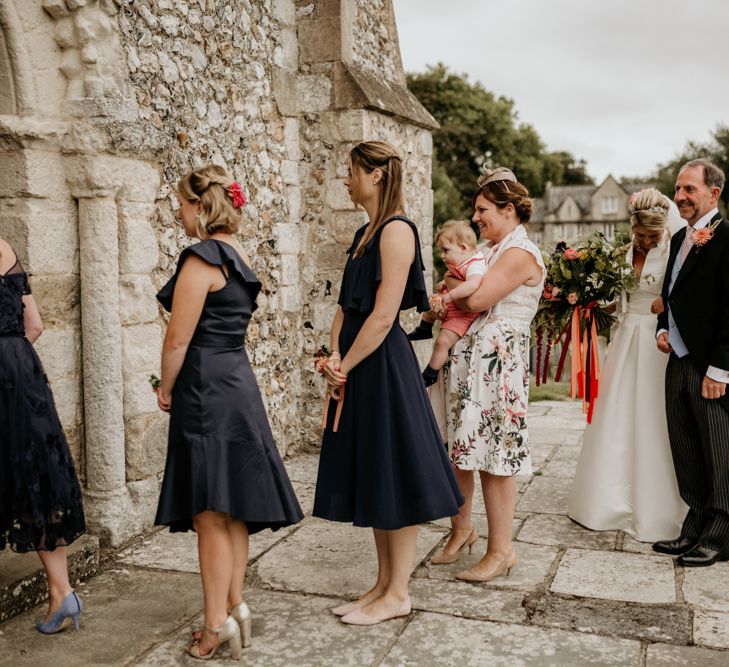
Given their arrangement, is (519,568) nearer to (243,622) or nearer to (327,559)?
(327,559)

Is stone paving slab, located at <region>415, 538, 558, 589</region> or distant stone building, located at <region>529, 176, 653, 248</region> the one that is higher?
distant stone building, located at <region>529, 176, 653, 248</region>

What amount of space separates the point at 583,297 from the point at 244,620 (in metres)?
2.68

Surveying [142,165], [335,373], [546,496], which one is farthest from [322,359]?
[546,496]

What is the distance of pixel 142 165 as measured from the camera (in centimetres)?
487

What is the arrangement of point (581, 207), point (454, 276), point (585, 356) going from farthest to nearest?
point (581, 207), point (585, 356), point (454, 276)

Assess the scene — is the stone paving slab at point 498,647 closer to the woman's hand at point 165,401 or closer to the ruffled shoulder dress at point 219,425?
the ruffled shoulder dress at point 219,425

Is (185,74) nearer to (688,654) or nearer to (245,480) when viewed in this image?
(245,480)

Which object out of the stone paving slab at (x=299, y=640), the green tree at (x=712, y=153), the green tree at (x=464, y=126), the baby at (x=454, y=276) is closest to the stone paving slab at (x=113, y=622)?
the stone paving slab at (x=299, y=640)

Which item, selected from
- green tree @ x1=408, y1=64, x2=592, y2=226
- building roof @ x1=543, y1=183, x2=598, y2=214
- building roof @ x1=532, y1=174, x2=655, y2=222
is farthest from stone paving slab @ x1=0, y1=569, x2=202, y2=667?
building roof @ x1=543, y1=183, x2=598, y2=214

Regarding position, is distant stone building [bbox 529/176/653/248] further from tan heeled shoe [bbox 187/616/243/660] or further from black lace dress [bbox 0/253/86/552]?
tan heeled shoe [bbox 187/616/243/660]

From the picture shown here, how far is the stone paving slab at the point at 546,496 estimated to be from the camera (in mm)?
5508

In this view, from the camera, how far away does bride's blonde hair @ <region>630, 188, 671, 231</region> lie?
4.79 meters

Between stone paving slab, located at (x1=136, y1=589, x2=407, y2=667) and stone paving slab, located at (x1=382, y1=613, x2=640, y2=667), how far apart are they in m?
0.10

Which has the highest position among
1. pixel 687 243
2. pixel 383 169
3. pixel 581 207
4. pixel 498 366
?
pixel 581 207
